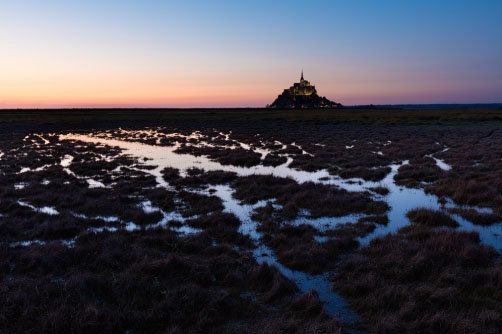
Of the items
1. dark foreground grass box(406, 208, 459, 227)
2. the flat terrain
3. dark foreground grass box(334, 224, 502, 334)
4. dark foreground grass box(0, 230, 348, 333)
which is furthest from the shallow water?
dark foreground grass box(0, 230, 348, 333)

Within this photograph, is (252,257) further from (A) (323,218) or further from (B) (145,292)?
(A) (323,218)

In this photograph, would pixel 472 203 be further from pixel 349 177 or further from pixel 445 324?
pixel 445 324

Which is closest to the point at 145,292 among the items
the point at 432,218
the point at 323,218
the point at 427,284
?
the point at 427,284

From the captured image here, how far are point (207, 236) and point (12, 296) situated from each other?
5291 mm

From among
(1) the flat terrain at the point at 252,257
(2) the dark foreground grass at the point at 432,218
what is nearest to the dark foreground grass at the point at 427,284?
(1) the flat terrain at the point at 252,257

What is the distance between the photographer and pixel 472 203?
14195 mm

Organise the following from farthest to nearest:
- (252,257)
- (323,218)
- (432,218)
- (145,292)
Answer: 1. (323,218)
2. (432,218)
3. (252,257)
4. (145,292)

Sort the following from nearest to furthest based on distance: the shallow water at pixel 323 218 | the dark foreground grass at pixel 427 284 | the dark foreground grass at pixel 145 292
Answer: the dark foreground grass at pixel 427 284, the dark foreground grass at pixel 145 292, the shallow water at pixel 323 218

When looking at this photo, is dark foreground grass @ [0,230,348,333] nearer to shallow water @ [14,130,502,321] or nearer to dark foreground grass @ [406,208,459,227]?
shallow water @ [14,130,502,321]

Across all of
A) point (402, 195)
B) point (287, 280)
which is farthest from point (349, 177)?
point (287, 280)

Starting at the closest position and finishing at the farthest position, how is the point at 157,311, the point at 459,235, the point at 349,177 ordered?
the point at 157,311, the point at 459,235, the point at 349,177

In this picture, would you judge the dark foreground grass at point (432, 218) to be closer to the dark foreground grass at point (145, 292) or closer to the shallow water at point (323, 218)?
the shallow water at point (323, 218)

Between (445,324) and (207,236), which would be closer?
(445,324)

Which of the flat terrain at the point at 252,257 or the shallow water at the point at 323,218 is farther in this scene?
the shallow water at the point at 323,218
